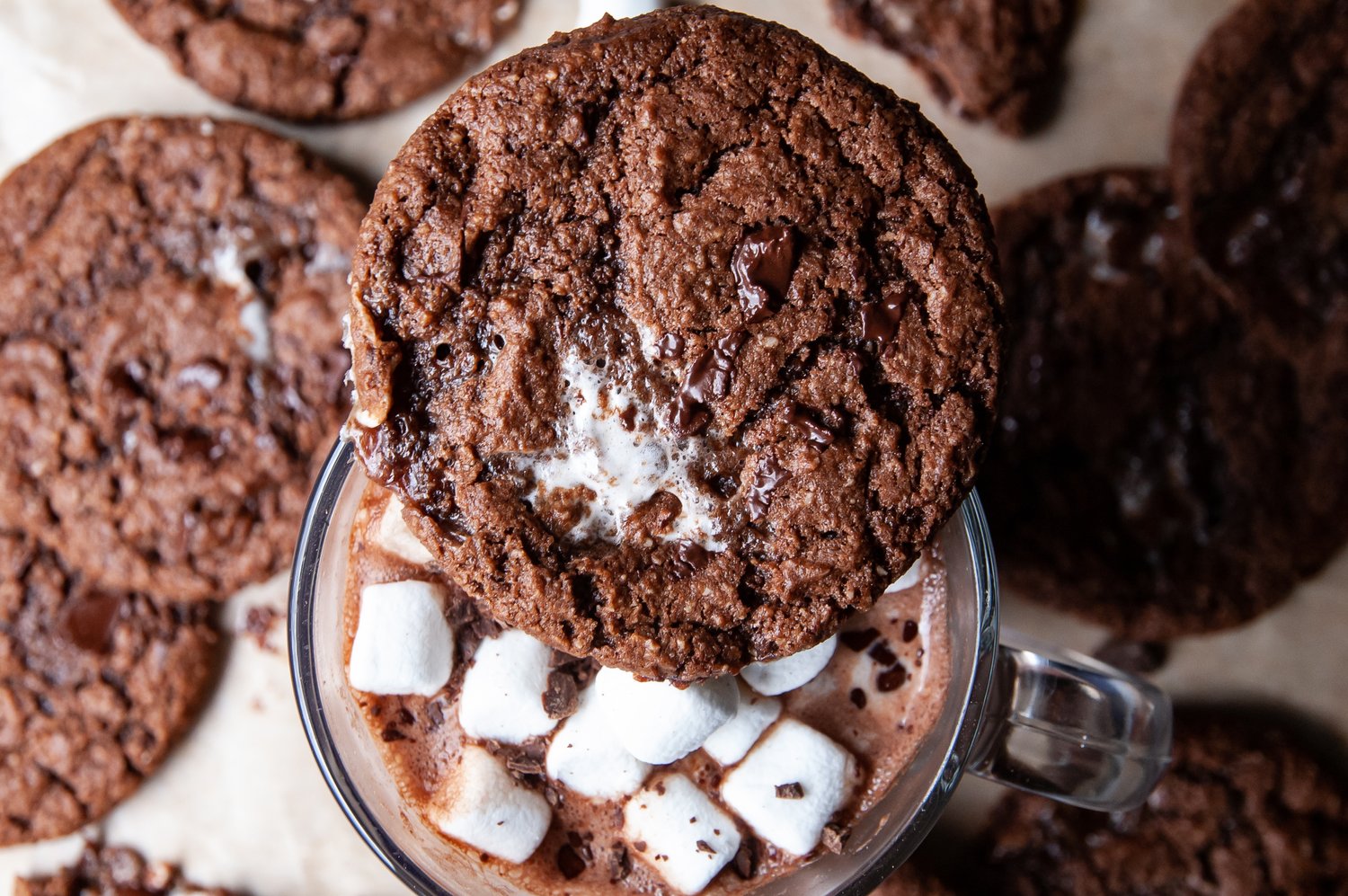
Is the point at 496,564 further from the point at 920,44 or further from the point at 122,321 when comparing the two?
the point at 920,44

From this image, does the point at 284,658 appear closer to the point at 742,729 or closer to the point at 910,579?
the point at 742,729

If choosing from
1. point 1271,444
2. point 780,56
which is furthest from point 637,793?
point 1271,444

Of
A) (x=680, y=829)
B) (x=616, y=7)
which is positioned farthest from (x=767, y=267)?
(x=616, y=7)

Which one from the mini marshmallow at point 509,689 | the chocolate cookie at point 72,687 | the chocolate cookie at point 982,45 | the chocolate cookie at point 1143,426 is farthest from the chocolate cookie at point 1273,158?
the chocolate cookie at point 72,687

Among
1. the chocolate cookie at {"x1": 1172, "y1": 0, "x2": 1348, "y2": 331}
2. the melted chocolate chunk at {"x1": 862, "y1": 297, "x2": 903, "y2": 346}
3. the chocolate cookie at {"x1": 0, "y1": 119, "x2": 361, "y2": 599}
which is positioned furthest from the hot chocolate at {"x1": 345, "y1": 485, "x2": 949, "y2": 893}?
the chocolate cookie at {"x1": 1172, "y1": 0, "x2": 1348, "y2": 331}

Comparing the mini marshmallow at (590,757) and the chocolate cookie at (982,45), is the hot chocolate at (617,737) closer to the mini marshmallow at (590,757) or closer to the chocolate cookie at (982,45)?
the mini marshmallow at (590,757)
